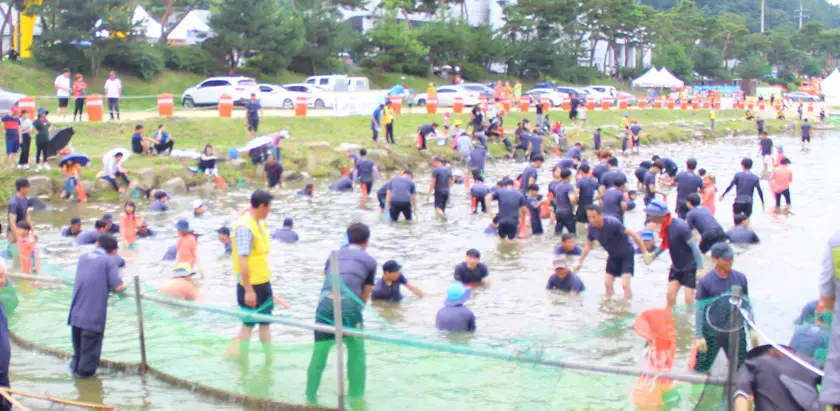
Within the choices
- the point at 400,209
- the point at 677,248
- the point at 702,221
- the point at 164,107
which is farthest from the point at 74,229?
the point at 164,107

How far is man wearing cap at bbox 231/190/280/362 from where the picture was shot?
7.45 m

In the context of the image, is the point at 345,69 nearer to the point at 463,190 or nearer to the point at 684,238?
the point at 463,190

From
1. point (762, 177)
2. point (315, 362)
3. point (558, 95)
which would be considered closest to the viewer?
point (315, 362)

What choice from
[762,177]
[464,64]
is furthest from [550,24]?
[762,177]

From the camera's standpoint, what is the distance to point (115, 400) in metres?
7.38

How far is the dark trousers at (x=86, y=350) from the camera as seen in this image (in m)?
7.68

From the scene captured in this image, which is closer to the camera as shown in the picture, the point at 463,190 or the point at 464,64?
the point at 463,190

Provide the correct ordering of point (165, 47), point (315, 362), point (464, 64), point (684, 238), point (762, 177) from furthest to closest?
point (464, 64)
point (165, 47)
point (762, 177)
point (684, 238)
point (315, 362)

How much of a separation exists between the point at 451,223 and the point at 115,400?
11.5m

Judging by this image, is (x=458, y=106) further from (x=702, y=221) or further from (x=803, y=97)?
(x=803, y=97)

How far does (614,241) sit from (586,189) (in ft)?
16.4

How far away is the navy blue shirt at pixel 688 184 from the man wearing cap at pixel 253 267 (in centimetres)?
999

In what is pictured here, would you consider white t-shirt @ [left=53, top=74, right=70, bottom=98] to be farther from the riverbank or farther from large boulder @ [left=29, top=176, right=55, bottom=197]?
large boulder @ [left=29, top=176, right=55, bottom=197]

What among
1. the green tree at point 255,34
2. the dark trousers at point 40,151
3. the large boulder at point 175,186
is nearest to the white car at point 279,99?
the green tree at point 255,34
